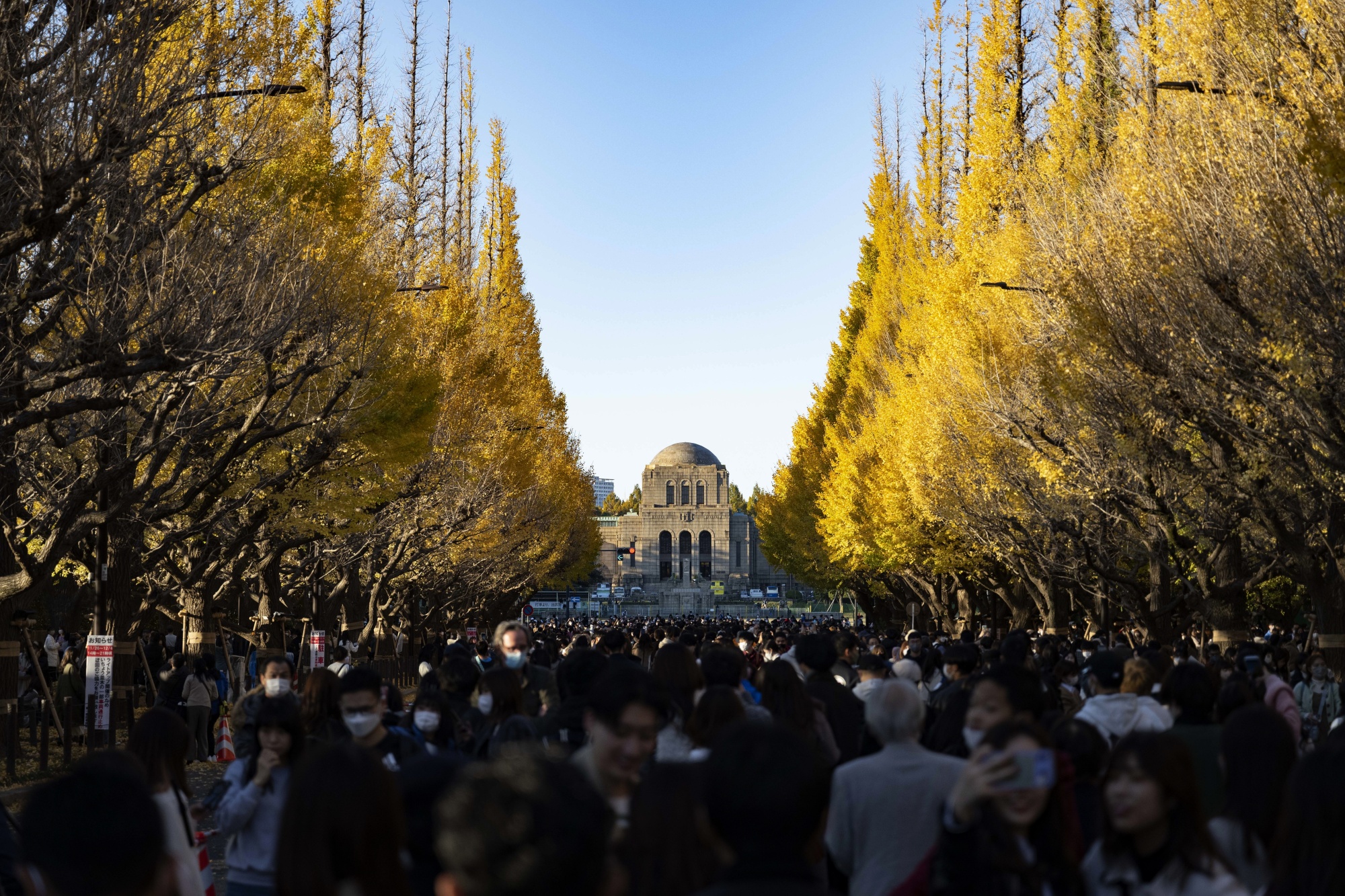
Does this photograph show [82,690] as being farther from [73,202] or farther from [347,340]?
[73,202]

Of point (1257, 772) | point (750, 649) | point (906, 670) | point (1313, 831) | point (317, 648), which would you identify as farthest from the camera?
point (317, 648)

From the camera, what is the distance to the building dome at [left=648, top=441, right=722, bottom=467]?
127188 millimetres

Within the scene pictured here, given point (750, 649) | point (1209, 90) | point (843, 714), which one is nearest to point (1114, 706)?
point (843, 714)

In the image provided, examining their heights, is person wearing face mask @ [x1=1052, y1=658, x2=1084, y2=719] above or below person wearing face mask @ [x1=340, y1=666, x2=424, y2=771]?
below

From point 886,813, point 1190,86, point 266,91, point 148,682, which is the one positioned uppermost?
point 266,91

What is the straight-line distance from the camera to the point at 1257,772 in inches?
159

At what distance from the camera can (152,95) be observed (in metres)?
11.0

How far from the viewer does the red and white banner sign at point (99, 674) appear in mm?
13250

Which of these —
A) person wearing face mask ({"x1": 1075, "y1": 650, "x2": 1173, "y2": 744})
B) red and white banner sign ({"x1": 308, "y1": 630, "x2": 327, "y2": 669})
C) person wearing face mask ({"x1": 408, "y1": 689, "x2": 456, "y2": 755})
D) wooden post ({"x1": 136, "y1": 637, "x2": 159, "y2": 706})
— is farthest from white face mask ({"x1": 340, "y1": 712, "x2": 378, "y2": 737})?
red and white banner sign ({"x1": 308, "y1": 630, "x2": 327, "y2": 669})

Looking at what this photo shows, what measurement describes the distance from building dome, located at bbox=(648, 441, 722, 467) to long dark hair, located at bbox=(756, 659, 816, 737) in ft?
394

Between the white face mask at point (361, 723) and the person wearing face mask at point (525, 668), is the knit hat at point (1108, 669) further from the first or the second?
the white face mask at point (361, 723)

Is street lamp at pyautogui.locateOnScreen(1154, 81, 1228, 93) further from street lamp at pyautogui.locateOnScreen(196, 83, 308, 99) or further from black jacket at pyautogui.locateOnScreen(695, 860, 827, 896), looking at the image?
black jacket at pyautogui.locateOnScreen(695, 860, 827, 896)

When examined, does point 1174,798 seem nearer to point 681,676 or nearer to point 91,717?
point 681,676

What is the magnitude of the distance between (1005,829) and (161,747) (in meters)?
3.07
